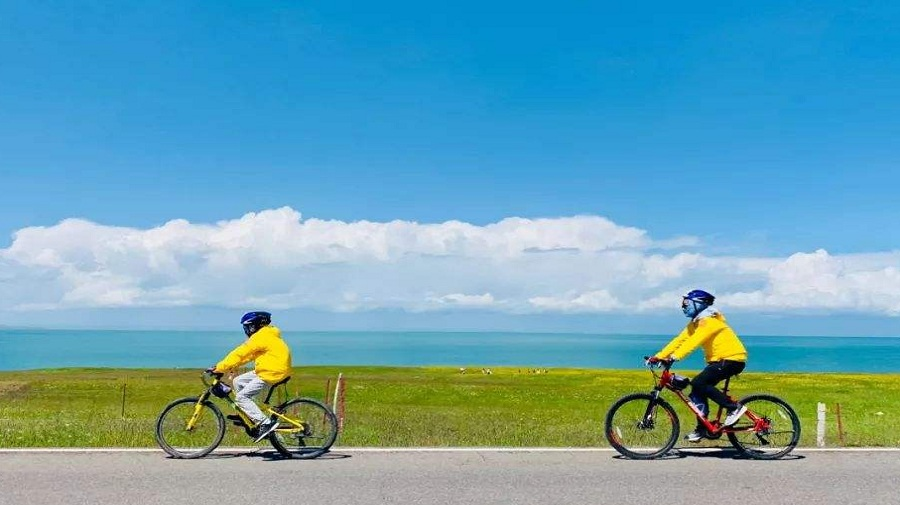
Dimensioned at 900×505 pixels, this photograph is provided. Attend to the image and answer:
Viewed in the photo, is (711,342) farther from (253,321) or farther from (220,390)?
(220,390)

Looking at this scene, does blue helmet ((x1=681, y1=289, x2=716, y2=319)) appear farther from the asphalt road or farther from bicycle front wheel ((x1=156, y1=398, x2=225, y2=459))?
bicycle front wheel ((x1=156, y1=398, x2=225, y2=459))

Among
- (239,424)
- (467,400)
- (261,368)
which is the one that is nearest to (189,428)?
(239,424)

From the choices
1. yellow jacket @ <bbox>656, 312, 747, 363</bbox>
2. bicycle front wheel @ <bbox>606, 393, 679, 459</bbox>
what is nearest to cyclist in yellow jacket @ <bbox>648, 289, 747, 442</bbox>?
yellow jacket @ <bbox>656, 312, 747, 363</bbox>

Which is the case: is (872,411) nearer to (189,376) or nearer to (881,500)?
(881,500)

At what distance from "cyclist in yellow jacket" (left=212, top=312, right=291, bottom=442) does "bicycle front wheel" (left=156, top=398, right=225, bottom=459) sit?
0.39m

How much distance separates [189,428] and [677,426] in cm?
634

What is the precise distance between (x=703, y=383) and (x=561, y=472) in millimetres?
2514

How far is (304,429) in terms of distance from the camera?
9.73 meters

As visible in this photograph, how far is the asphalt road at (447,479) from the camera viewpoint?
7273mm

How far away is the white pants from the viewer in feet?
31.5

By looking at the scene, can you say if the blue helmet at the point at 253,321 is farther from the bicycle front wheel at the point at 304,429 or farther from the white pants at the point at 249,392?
the bicycle front wheel at the point at 304,429

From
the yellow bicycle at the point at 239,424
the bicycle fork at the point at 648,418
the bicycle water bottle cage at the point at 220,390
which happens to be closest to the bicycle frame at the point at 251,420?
the yellow bicycle at the point at 239,424

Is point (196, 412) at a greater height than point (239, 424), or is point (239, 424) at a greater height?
point (196, 412)

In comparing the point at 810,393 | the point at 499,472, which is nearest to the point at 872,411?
the point at 810,393
